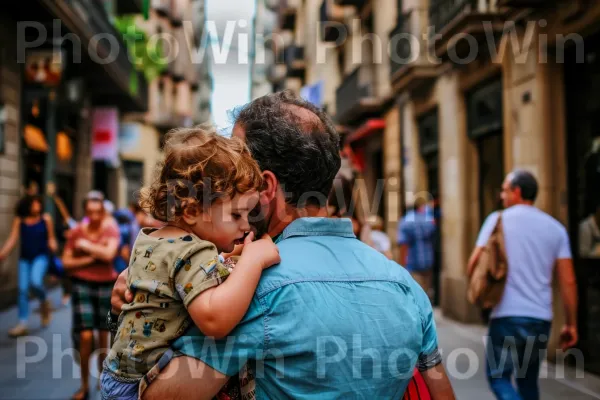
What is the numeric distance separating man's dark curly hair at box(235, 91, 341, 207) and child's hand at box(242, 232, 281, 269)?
180 mm

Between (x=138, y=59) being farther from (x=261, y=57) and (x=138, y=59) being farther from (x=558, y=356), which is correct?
(x=261, y=57)

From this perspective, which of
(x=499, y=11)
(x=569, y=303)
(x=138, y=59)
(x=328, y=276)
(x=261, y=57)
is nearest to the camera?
(x=328, y=276)

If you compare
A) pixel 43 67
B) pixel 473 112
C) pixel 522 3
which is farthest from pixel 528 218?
pixel 43 67

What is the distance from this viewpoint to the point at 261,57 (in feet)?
194

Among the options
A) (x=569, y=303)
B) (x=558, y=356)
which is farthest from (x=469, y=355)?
(x=569, y=303)

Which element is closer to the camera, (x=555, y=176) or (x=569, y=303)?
(x=569, y=303)

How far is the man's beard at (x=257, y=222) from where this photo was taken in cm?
A: 184

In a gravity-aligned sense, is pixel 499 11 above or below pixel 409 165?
above

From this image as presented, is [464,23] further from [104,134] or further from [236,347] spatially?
[104,134]

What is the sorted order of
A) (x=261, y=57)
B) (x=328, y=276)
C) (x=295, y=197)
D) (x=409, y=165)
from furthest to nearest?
(x=261, y=57) < (x=409, y=165) < (x=295, y=197) < (x=328, y=276)

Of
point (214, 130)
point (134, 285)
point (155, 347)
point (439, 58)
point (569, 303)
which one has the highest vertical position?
point (439, 58)

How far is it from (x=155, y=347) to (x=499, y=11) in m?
9.15

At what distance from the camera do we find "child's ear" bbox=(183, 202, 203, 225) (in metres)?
1.76

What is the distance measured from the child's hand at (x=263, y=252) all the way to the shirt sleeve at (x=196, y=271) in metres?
0.09
